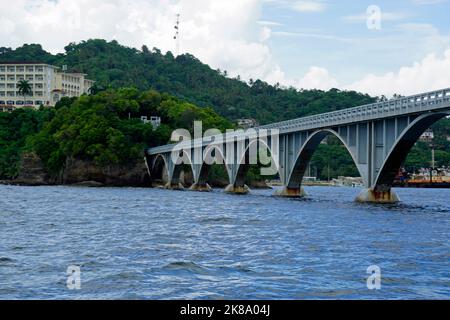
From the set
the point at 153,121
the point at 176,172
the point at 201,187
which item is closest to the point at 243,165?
the point at 201,187

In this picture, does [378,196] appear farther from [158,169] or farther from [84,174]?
[158,169]

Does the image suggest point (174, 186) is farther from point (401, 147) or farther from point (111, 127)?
point (401, 147)

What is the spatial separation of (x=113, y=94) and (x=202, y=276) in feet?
479

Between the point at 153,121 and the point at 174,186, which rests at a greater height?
the point at 153,121

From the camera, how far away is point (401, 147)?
64.8 m

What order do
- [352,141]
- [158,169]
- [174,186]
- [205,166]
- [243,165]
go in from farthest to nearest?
[158,169] → [174,186] → [205,166] → [243,165] → [352,141]

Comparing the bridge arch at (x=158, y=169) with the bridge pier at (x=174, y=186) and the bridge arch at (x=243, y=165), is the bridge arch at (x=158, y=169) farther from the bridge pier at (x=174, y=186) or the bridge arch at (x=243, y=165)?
the bridge arch at (x=243, y=165)

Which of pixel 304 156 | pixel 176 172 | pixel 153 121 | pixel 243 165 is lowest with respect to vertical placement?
pixel 176 172

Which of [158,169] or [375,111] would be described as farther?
[158,169]

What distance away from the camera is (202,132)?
6329 inches

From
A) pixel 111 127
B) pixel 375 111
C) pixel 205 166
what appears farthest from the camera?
pixel 111 127

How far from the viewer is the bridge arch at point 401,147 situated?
A: 6016cm
